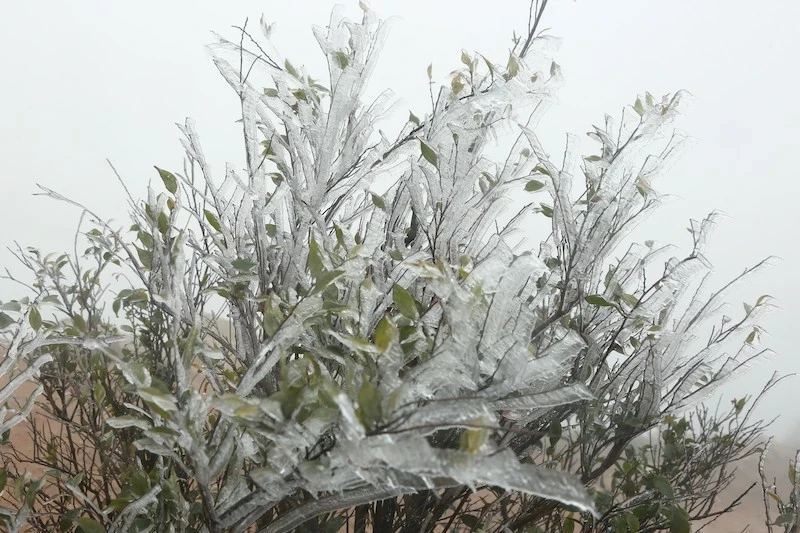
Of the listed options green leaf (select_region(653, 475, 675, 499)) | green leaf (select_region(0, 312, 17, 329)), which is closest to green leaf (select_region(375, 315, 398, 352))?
green leaf (select_region(653, 475, 675, 499))

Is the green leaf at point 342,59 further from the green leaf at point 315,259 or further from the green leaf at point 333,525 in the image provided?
the green leaf at point 333,525

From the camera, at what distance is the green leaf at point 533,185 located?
1453 millimetres

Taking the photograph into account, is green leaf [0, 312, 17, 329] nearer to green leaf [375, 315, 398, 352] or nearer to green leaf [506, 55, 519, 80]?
green leaf [375, 315, 398, 352]

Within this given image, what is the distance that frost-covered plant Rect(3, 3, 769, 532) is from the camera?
30.9 inches

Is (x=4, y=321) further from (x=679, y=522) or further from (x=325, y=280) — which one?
(x=679, y=522)

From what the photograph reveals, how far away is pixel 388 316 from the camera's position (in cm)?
114

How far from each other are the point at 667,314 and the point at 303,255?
3.00 ft

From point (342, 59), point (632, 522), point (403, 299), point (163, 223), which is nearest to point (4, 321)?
point (163, 223)

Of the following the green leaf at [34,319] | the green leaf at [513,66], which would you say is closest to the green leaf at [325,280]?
the green leaf at [513,66]

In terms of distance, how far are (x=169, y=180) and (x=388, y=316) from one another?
0.57 metres

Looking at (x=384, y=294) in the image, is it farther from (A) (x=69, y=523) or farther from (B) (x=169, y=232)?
(A) (x=69, y=523)

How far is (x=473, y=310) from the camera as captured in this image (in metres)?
0.84

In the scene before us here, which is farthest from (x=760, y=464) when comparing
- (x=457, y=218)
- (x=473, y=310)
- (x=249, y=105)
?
(x=249, y=105)

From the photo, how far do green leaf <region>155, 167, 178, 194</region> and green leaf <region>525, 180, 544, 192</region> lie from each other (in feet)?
2.68
